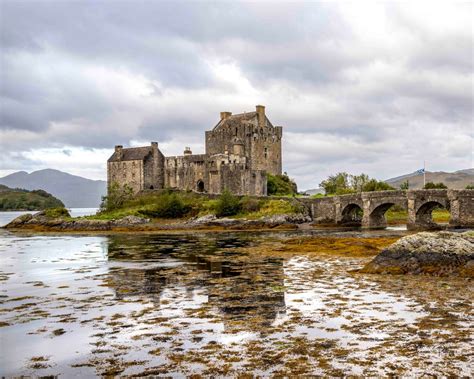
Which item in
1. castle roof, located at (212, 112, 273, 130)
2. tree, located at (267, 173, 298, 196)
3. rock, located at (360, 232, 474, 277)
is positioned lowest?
rock, located at (360, 232, 474, 277)

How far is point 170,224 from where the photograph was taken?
6097cm

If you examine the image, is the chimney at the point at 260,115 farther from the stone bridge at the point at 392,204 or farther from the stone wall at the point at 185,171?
the stone bridge at the point at 392,204

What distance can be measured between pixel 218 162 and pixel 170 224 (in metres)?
15.0

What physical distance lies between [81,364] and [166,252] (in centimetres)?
2098

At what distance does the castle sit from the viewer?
72125 mm

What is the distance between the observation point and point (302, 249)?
29.4 metres

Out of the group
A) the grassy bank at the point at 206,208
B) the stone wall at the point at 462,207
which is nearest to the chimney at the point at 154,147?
the grassy bank at the point at 206,208

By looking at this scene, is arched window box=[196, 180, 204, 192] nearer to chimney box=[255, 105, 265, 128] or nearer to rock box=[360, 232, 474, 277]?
chimney box=[255, 105, 265, 128]

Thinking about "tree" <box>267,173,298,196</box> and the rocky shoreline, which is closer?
the rocky shoreline

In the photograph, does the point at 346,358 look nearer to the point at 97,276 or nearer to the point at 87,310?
the point at 87,310

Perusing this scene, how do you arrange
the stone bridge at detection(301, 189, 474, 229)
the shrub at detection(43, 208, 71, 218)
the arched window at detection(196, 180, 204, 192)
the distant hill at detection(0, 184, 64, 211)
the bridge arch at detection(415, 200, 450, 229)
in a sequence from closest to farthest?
the stone bridge at detection(301, 189, 474, 229)
the bridge arch at detection(415, 200, 450, 229)
the shrub at detection(43, 208, 71, 218)
the arched window at detection(196, 180, 204, 192)
the distant hill at detection(0, 184, 64, 211)

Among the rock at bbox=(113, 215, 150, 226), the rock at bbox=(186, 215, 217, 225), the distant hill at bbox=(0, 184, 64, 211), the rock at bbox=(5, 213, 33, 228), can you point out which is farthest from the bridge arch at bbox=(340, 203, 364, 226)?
the distant hill at bbox=(0, 184, 64, 211)

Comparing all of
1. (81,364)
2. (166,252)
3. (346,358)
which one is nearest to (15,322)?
(81,364)

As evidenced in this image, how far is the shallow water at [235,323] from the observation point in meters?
8.57
